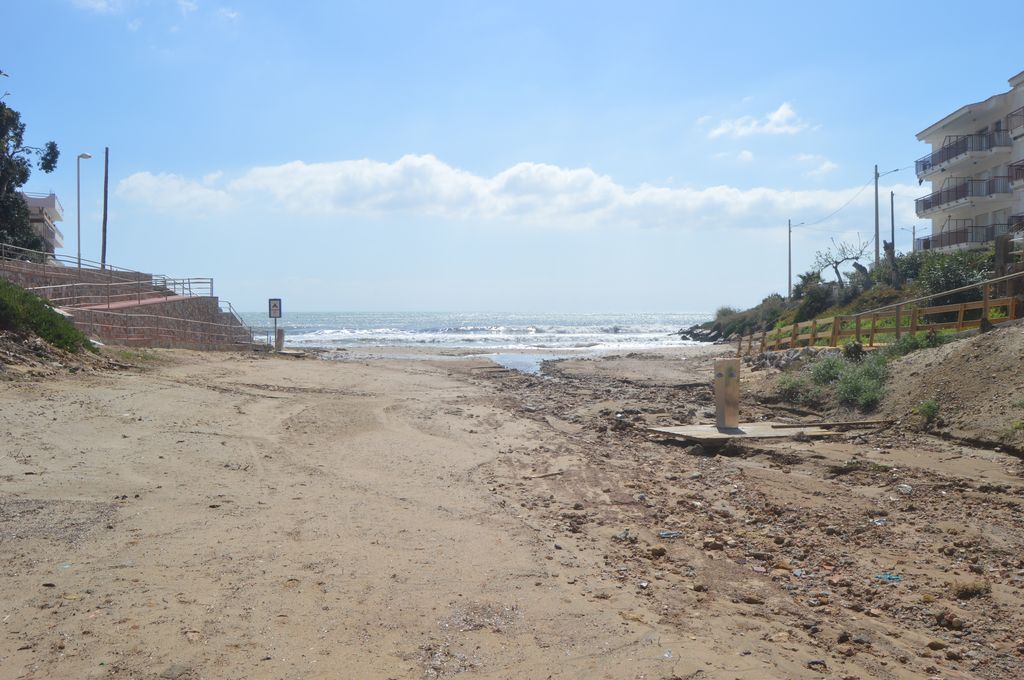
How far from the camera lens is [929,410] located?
38.4ft

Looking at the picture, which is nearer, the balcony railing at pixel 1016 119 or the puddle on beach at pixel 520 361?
the puddle on beach at pixel 520 361

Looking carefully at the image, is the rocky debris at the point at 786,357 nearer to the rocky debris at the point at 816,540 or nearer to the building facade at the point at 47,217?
the rocky debris at the point at 816,540

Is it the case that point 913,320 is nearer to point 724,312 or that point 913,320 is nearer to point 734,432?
point 734,432

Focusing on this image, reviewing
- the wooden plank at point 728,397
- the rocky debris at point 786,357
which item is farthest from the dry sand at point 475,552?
the rocky debris at point 786,357

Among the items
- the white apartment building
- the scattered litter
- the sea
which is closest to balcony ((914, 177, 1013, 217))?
the white apartment building

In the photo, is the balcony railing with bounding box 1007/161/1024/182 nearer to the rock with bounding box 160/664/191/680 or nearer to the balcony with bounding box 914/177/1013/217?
the balcony with bounding box 914/177/1013/217

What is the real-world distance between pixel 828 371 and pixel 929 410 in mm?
3792

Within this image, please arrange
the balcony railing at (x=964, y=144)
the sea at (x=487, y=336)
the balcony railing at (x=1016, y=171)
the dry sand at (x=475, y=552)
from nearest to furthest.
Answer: the dry sand at (x=475, y=552)
the balcony railing at (x=1016, y=171)
the balcony railing at (x=964, y=144)
the sea at (x=487, y=336)

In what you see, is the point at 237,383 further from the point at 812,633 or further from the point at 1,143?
the point at 1,143

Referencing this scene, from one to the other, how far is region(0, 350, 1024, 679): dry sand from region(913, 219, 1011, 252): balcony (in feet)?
107

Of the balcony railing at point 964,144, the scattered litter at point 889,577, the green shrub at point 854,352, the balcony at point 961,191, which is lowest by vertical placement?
the scattered litter at point 889,577

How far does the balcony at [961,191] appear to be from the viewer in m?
38.8

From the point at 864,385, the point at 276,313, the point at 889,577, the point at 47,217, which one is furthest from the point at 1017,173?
the point at 47,217

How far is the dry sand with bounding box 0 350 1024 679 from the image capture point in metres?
4.27
